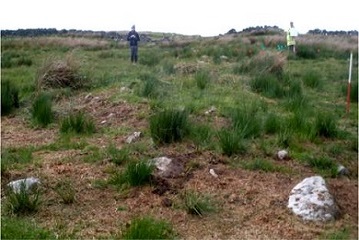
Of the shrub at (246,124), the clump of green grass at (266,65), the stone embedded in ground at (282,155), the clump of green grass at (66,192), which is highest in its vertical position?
the clump of green grass at (266,65)

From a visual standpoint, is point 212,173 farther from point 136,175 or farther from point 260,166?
point 136,175

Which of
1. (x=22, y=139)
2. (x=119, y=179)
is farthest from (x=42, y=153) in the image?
(x=119, y=179)

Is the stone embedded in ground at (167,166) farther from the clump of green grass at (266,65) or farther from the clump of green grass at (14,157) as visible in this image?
the clump of green grass at (266,65)

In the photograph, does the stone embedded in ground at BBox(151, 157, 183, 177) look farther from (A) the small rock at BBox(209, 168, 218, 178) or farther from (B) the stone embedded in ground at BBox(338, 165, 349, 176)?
(B) the stone embedded in ground at BBox(338, 165, 349, 176)

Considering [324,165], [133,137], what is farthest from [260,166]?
[133,137]

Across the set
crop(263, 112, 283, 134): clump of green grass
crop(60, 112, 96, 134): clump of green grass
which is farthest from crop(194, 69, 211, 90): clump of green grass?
crop(60, 112, 96, 134): clump of green grass

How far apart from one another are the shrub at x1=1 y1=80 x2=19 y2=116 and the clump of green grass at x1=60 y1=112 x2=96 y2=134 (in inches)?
76.9

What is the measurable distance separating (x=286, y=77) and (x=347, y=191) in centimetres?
660

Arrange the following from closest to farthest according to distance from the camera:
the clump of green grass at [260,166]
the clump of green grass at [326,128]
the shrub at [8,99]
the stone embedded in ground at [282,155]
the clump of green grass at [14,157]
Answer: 1. the clump of green grass at [260,166]
2. the clump of green grass at [14,157]
3. the stone embedded in ground at [282,155]
4. the clump of green grass at [326,128]
5. the shrub at [8,99]

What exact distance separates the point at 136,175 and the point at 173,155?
951mm

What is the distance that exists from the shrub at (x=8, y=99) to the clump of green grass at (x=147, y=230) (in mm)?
5520

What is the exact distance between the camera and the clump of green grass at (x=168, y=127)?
22.4 feet

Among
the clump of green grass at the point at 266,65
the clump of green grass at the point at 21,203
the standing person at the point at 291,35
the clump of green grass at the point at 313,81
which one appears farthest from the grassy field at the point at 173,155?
the standing person at the point at 291,35

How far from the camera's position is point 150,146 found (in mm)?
6684
